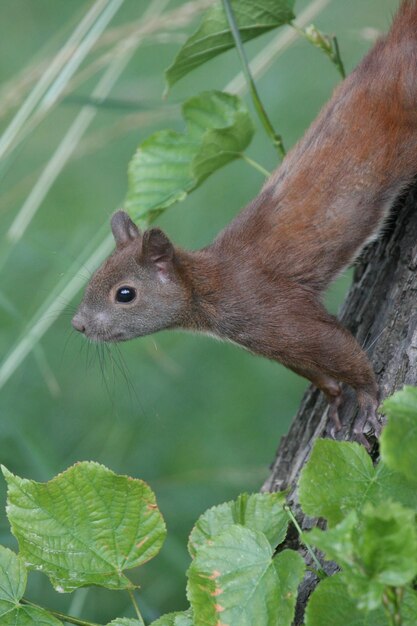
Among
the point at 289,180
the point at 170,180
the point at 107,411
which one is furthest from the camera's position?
the point at 107,411

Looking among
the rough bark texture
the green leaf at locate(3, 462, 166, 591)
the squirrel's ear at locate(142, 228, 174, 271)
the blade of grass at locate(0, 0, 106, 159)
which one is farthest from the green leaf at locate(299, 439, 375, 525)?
the blade of grass at locate(0, 0, 106, 159)

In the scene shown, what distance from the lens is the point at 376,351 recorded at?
2.44 m

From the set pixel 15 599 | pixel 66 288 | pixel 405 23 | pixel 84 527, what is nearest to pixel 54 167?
pixel 66 288

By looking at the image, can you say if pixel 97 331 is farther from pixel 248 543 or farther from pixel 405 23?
pixel 405 23

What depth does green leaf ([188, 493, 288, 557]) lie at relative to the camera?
74.1 inches

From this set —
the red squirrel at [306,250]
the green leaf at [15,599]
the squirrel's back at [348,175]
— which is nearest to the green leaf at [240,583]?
the green leaf at [15,599]

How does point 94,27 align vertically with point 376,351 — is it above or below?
above

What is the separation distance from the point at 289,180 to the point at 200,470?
62.9 inches

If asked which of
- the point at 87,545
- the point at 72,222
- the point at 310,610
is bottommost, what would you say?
the point at 87,545

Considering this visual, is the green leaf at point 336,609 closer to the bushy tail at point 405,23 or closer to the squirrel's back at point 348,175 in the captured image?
the squirrel's back at point 348,175

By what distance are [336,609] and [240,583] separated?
196mm

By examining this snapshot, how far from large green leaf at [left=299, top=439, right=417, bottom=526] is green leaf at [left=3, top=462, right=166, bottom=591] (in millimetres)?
362

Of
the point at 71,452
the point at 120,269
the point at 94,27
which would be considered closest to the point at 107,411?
the point at 71,452

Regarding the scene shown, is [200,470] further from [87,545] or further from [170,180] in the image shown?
[87,545]
